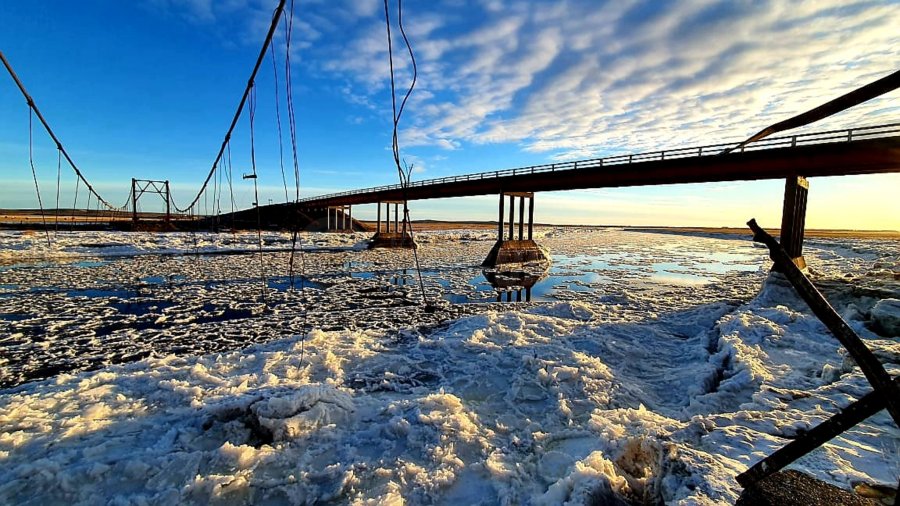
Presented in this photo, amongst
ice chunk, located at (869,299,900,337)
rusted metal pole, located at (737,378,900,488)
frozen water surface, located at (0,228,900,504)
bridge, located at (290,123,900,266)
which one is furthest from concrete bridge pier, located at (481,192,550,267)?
rusted metal pole, located at (737,378,900,488)

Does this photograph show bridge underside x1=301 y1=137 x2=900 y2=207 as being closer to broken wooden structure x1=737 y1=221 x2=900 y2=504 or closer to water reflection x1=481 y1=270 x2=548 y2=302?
water reflection x1=481 y1=270 x2=548 y2=302

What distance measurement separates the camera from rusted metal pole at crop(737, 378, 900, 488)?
79.7 inches

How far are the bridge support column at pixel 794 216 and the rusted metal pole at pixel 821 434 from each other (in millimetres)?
21484

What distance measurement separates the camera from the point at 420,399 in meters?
5.94

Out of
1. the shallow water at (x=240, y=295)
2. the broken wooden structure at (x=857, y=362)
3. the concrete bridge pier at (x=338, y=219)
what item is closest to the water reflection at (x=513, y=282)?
the shallow water at (x=240, y=295)

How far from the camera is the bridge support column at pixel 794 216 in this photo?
19.0 m

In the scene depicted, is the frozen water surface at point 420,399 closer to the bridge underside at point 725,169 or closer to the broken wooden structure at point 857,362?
the broken wooden structure at point 857,362

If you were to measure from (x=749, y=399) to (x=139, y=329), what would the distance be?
45.8ft

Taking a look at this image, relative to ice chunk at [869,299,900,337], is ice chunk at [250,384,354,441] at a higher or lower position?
lower

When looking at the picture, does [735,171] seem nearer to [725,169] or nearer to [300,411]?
[725,169]

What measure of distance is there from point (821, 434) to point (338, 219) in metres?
74.3

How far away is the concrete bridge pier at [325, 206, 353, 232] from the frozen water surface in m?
57.2

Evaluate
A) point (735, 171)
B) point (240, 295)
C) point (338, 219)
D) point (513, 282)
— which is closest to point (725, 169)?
point (735, 171)

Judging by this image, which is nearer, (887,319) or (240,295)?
(887,319)
